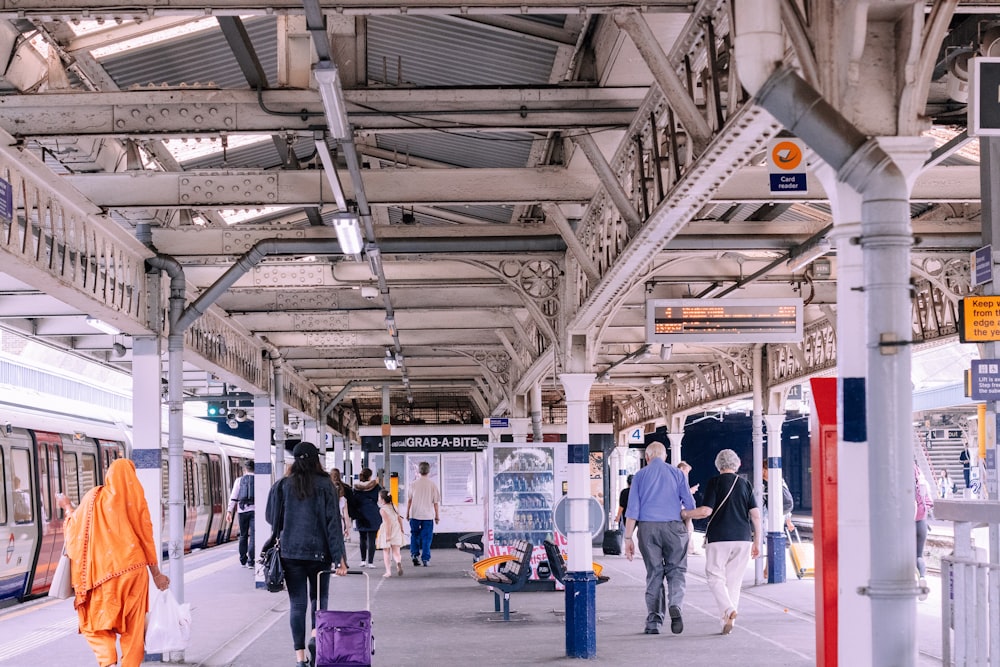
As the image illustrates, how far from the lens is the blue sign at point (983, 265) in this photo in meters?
10.5

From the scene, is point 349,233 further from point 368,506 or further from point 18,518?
point 368,506

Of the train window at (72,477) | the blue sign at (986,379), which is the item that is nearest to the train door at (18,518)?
the train window at (72,477)

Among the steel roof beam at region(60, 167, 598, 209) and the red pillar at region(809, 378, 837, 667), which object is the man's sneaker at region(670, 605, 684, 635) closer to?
the steel roof beam at region(60, 167, 598, 209)

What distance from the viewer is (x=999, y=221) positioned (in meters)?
10.2

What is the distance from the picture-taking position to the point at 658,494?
42.9 ft

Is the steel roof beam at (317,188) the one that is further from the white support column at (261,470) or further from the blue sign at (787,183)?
the white support column at (261,470)

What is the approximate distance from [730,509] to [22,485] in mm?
9833

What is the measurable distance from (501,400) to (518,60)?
20183 millimetres

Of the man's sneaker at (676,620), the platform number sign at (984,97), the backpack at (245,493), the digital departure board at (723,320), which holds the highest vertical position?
the platform number sign at (984,97)

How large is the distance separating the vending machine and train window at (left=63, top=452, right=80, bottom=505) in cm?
668

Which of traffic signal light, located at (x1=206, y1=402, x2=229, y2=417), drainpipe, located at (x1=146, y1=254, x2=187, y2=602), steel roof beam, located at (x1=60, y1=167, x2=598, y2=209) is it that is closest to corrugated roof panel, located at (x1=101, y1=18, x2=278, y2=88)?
steel roof beam, located at (x1=60, y1=167, x2=598, y2=209)

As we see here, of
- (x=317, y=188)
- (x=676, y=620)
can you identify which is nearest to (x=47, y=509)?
(x=317, y=188)

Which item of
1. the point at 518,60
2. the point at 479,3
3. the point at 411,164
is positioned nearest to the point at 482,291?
the point at 411,164

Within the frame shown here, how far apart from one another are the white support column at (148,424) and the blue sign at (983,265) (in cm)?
770
